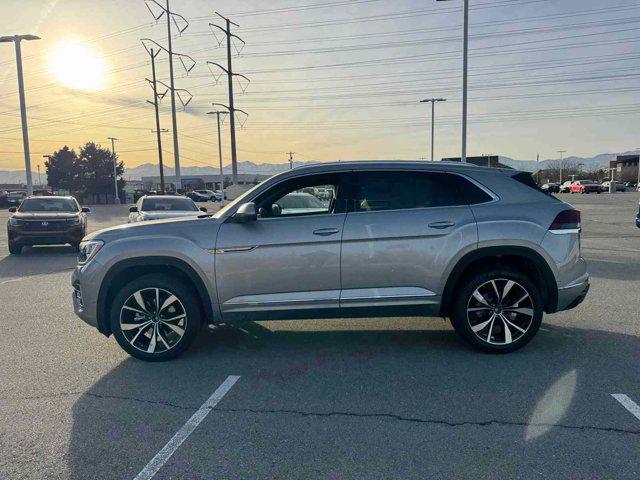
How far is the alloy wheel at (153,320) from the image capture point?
4633 mm

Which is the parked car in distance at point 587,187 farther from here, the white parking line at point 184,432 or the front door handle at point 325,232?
the white parking line at point 184,432

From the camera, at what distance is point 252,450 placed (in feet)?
10.2

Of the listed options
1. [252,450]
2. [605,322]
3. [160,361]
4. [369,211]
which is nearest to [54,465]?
[252,450]

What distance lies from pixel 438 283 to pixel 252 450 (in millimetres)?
2386

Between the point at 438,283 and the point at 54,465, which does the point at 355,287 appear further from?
the point at 54,465

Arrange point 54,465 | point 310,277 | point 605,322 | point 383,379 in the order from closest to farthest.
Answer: point 54,465 → point 383,379 → point 310,277 → point 605,322

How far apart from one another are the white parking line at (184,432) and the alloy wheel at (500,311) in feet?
7.82

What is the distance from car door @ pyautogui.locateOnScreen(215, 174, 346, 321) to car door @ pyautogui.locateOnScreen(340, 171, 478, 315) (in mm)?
153

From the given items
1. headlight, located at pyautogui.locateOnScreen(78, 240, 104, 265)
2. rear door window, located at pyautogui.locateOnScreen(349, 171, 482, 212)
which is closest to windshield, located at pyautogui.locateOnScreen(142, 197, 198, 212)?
headlight, located at pyautogui.locateOnScreen(78, 240, 104, 265)

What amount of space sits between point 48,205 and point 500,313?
527 inches

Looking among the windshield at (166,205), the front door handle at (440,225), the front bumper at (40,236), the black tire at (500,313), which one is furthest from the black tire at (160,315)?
the front bumper at (40,236)

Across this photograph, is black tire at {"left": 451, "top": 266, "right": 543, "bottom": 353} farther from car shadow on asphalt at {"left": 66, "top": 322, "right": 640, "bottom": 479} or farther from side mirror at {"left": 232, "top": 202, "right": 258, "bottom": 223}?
side mirror at {"left": 232, "top": 202, "right": 258, "bottom": 223}

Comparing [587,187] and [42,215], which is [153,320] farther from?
[587,187]

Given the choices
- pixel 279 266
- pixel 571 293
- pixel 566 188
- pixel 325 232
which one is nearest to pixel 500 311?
pixel 571 293
